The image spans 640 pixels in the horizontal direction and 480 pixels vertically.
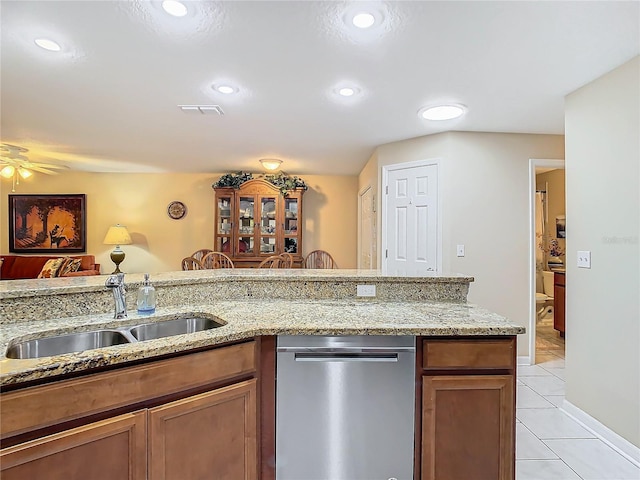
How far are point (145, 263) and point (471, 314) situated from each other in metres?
5.60

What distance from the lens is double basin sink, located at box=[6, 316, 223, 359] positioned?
1380 mm

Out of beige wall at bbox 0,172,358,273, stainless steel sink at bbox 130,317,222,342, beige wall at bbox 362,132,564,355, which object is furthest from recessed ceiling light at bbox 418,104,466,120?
beige wall at bbox 0,172,358,273

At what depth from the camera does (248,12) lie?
1.71m

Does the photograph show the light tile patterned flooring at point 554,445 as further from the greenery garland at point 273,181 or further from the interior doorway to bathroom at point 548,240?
the greenery garland at point 273,181

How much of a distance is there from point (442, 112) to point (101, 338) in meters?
2.82

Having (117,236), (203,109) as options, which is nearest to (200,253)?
(117,236)

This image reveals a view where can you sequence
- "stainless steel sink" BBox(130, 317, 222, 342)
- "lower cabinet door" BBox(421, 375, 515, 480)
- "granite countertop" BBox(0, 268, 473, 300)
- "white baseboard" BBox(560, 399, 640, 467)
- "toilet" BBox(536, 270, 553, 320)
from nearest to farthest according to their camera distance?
"lower cabinet door" BBox(421, 375, 515, 480), "stainless steel sink" BBox(130, 317, 222, 342), "granite countertop" BBox(0, 268, 473, 300), "white baseboard" BBox(560, 399, 640, 467), "toilet" BBox(536, 270, 553, 320)

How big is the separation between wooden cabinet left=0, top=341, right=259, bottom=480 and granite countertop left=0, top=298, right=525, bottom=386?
0.05 meters

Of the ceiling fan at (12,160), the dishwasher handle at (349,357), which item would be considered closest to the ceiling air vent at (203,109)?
the dishwasher handle at (349,357)

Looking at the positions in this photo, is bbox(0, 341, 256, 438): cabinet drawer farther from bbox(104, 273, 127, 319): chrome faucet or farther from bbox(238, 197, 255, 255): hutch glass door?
bbox(238, 197, 255, 255): hutch glass door

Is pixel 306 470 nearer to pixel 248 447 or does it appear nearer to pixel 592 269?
pixel 248 447

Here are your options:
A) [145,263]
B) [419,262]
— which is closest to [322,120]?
[419,262]

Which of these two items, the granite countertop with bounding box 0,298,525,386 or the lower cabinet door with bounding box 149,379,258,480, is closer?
the granite countertop with bounding box 0,298,525,386

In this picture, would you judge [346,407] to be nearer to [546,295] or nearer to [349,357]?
[349,357]
